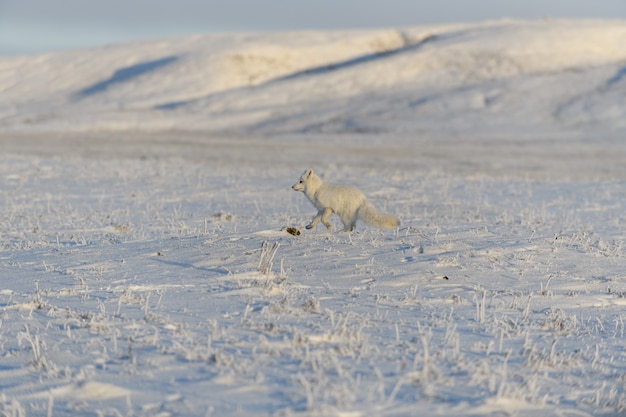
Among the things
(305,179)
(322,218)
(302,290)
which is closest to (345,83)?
(305,179)

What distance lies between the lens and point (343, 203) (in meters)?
11.0

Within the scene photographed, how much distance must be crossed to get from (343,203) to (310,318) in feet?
14.2

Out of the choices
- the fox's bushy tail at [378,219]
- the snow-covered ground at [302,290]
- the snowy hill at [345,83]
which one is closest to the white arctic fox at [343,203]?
the fox's bushy tail at [378,219]

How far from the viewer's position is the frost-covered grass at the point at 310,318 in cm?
512

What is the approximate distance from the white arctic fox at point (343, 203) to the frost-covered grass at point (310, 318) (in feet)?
1.00

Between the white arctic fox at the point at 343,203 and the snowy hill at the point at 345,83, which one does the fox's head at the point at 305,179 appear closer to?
the white arctic fox at the point at 343,203

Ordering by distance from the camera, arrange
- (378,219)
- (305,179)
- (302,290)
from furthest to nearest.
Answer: (305,179) < (378,219) < (302,290)

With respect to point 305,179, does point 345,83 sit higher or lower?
higher

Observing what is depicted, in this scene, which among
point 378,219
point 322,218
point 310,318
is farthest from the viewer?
point 322,218

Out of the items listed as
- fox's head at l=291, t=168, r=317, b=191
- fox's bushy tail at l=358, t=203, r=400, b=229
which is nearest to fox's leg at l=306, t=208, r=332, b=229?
fox's head at l=291, t=168, r=317, b=191

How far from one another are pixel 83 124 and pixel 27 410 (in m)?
51.5

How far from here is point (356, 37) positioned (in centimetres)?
7694

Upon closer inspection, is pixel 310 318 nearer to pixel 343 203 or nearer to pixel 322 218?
pixel 343 203

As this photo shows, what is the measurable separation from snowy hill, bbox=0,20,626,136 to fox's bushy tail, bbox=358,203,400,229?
41.6 metres
